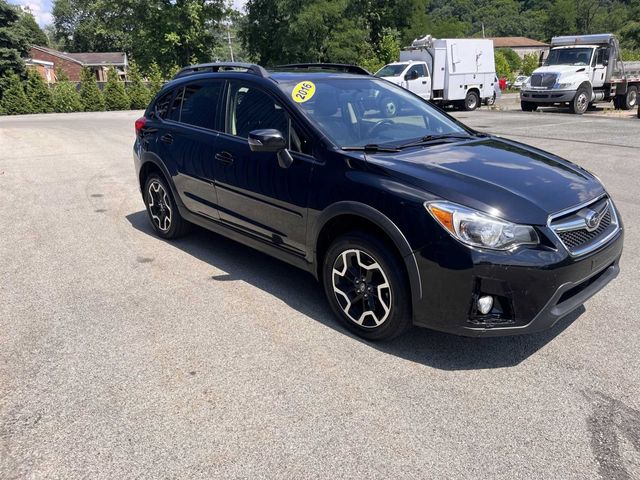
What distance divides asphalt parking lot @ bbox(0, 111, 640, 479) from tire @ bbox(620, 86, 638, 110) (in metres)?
20.1

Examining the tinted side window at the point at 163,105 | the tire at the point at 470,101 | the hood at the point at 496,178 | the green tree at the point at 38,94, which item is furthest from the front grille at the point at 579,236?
the green tree at the point at 38,94

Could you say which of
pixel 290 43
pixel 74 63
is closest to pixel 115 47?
pixel 74 63

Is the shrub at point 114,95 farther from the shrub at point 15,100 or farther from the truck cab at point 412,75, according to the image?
the truck cab at point 412,75

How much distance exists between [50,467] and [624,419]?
280 cm

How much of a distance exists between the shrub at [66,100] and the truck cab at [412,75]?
1930cm

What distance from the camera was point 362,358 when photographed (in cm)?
335

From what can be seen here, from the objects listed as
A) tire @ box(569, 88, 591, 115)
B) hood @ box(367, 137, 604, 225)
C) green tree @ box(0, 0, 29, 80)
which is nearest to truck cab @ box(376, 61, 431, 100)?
tire @ box(569, 88, 591, 115)

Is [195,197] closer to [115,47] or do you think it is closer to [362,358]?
[362,358]

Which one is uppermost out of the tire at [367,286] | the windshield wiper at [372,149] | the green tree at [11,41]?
the green tree at [11,41]

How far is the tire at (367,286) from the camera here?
128 inches

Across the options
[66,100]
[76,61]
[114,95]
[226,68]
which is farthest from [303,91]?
[76,61]

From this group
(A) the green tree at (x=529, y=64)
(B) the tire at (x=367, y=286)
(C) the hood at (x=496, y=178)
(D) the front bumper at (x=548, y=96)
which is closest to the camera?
(C) the hood at (x=496, y=178)

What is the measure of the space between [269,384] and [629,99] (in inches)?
950

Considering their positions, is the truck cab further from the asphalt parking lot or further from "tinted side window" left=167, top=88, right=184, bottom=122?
the asphalt parking lot
